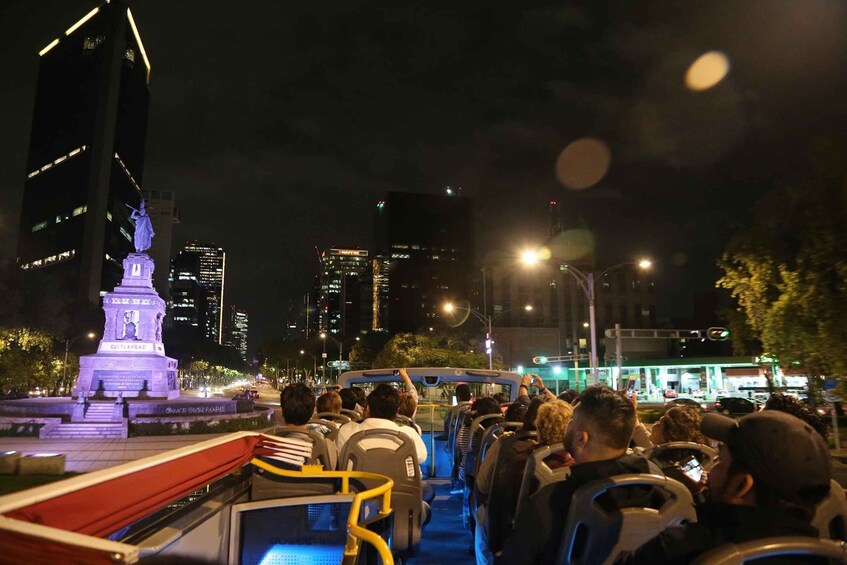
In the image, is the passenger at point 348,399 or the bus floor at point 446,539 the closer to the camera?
the bus floor at point 446,539

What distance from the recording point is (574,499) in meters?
2.67

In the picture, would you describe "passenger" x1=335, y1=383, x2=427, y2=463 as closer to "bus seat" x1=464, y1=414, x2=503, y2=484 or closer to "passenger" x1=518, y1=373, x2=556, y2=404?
"bus seat" x1=464, y1=414, x2=503, y2=484

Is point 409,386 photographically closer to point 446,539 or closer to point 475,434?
point 475,434

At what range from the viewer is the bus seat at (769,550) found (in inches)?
68.8

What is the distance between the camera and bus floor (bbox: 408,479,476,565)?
7068 millimetres

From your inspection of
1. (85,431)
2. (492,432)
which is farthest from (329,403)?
(85,431)

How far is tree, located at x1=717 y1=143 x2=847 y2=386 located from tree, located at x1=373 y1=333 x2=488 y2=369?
43630mm

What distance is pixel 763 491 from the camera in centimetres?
217

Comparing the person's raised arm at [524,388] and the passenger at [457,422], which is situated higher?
the person's raised arm at [524,388]

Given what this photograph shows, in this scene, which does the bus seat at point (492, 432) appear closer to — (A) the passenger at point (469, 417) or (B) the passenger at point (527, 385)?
(A) the passenger at point (469, 417)

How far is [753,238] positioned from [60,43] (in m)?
169

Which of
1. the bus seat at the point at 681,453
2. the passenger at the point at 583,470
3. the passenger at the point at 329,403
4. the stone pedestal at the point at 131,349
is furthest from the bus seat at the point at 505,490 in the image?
the stone pedestal at the point at 131,349

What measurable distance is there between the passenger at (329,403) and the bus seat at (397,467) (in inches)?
112

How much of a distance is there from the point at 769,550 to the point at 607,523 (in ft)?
3.16
